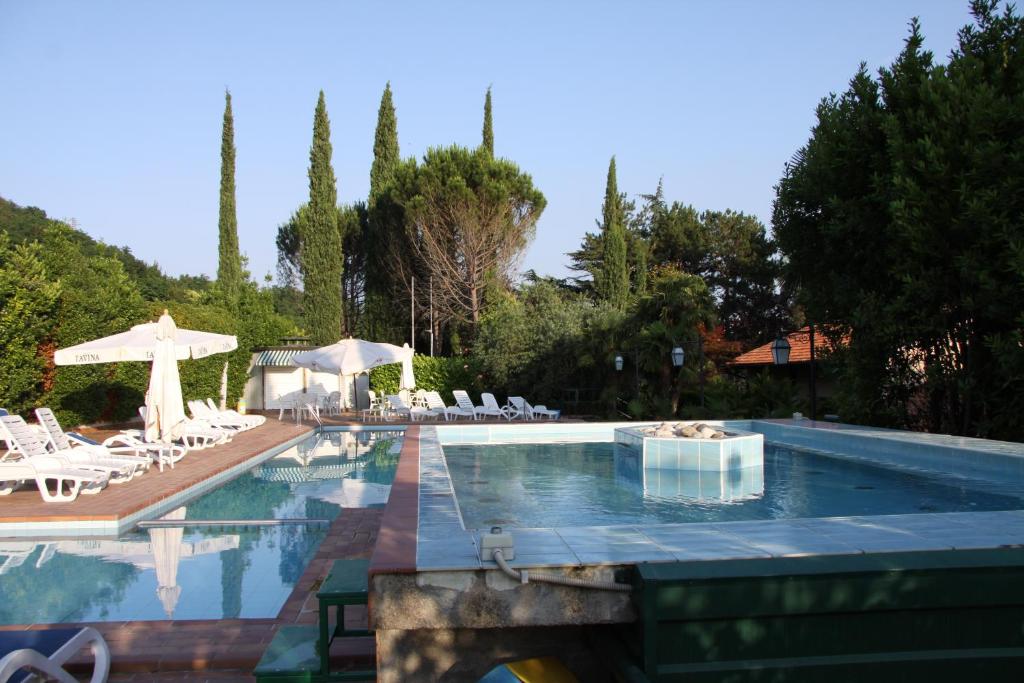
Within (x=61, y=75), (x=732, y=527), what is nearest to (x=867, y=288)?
(x=732, y=527)

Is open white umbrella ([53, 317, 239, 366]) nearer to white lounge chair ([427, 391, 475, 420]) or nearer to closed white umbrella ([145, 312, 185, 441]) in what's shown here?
closed white umbrella ([145, 312, 185, 441])

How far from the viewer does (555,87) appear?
1752cm

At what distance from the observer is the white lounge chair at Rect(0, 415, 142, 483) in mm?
7945

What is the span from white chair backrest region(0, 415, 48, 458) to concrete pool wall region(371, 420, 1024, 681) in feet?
19.8

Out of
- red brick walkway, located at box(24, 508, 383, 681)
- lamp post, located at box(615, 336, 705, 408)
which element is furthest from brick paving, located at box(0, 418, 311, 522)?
lamp post, located at box(615, 336, 705, 408)

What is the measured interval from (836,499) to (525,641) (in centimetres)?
458

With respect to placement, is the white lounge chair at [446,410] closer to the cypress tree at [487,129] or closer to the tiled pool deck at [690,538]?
the tiled pool deck at [690,538]

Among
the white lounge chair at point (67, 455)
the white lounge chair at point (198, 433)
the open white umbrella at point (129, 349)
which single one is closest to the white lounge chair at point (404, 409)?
the white lounge chair at point (198, 433)

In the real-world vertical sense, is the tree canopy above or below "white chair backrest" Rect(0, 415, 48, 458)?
above

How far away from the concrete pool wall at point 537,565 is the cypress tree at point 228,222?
2863cm

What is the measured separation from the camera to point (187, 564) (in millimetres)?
5875

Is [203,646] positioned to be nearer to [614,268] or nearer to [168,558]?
[168,558]

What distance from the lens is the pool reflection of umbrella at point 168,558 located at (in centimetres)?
500

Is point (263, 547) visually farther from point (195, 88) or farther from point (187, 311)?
point (187, 311)
